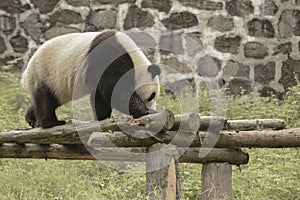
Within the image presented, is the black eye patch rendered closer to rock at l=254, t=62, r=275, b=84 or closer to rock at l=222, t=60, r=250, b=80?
rock at l=222, t=60, r=250, b=80

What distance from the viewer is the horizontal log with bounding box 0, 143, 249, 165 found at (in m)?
4.93

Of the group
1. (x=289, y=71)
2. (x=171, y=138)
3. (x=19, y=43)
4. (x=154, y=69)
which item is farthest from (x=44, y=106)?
(x=289, y=71)

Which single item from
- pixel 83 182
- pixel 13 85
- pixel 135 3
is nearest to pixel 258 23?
pixel 135 3

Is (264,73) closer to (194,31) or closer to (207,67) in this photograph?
(207,67)

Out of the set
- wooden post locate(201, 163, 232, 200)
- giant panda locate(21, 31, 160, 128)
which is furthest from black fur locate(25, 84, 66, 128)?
wooden post locate(201, 163, 232, 200)

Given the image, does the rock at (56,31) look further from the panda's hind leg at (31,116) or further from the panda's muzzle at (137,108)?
the panda's muzzle at (137,108)

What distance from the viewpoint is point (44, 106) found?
5.58 metres

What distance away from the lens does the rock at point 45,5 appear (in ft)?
29.9

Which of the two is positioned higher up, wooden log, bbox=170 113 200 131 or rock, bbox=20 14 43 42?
wooden log, bbox=170 113 200 131

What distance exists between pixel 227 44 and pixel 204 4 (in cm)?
67

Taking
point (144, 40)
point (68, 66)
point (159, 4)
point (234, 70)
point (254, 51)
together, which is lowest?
point (234, 70)

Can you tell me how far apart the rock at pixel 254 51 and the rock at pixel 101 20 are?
6.49ft

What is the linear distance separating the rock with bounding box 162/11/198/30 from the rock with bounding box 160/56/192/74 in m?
0.47

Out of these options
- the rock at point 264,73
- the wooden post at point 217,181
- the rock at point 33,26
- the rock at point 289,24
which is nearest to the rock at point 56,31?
the rock at point 33,26
